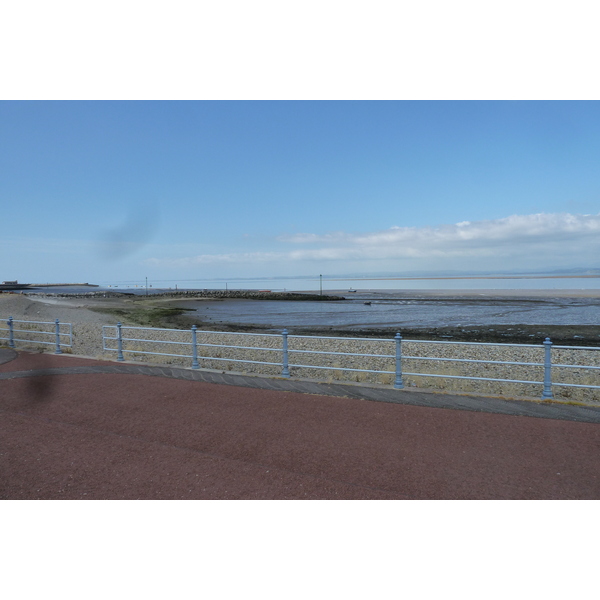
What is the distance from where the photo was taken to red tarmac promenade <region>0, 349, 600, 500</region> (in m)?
4.03

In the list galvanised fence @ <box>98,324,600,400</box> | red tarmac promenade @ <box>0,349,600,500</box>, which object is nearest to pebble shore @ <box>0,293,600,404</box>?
galvanised fence @ <box>98,324,600,400</box>

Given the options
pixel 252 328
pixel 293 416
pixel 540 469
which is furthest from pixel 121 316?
pixel 540 469

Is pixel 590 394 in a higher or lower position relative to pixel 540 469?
lower

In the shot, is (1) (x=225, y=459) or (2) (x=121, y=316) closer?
(1) (x=225, y=459)

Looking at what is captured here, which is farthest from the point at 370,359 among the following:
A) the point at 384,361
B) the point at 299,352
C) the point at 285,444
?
the point at 285,444

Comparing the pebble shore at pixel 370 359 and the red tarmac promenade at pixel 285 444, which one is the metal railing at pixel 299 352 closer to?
the pebble shore at pixel 370 359

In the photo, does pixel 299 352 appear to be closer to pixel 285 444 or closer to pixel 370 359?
pixel 285 444

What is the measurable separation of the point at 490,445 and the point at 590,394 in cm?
631

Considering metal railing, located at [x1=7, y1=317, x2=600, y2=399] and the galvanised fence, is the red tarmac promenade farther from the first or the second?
the galvanised fence

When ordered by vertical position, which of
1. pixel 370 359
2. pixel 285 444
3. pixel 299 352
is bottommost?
pixel 370 359

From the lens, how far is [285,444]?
5.09m

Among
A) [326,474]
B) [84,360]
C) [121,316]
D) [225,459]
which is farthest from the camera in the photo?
[121,316]

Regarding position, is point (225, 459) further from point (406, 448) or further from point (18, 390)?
point (18, 390)

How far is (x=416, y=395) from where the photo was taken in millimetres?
7164
